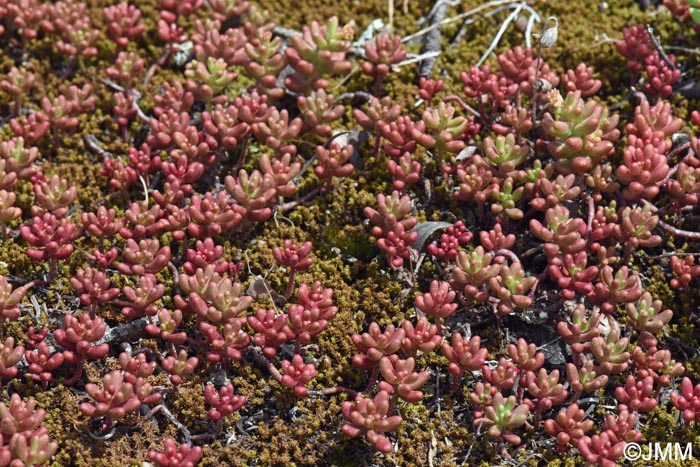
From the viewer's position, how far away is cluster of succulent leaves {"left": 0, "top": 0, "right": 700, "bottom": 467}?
159 inches

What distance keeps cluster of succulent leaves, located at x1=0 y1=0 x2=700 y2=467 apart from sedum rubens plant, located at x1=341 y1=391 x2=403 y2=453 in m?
0.01

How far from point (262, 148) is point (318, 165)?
48 cm

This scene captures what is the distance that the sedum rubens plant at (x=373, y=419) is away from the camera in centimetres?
380

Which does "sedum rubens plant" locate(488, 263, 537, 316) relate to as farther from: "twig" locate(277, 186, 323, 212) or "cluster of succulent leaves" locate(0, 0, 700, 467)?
"twig" locate(277, 186, 323, 212)

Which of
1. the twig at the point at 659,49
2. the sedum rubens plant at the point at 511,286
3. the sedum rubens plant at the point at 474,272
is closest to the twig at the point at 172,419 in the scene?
the sedum rubens plant at the point at 474,272

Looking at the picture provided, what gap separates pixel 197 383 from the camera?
4180 millimetres

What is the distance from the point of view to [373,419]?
12.6ft

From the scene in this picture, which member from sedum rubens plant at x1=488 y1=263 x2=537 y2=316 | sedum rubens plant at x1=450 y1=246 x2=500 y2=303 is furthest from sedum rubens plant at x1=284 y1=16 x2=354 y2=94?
sedum rubens plant at x1=488 y1=263 x2=537 y2=316

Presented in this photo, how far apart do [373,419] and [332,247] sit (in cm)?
122

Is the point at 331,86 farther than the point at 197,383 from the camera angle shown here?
Yes

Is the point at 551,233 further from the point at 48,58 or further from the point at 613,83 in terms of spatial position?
the point at 48,58

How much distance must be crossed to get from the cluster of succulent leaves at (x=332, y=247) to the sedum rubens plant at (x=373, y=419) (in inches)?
0.5

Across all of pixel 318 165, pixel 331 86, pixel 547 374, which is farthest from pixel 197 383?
pixel 331 86

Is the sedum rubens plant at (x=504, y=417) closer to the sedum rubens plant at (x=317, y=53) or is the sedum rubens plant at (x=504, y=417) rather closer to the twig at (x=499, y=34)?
the sedum rubens plant at (x=317, y=53)
